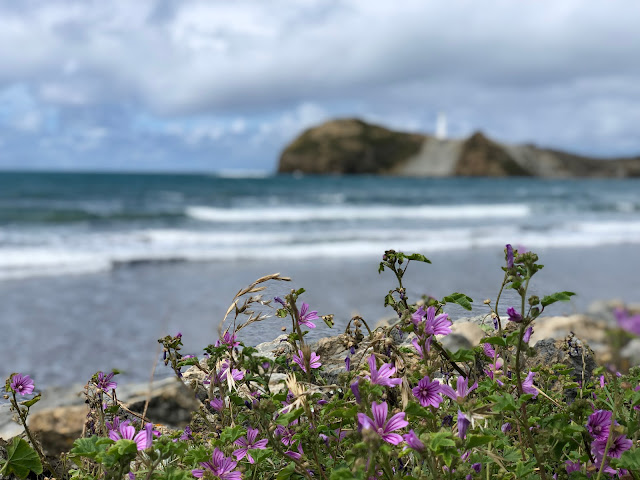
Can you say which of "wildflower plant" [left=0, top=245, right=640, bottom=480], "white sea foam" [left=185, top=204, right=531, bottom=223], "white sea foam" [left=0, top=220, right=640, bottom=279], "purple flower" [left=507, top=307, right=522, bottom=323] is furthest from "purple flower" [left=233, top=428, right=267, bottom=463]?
"white sea foam" [left=185, top=204, right=531, bottom=223]

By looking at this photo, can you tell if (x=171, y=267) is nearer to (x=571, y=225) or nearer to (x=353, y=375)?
(x=353, y=375)

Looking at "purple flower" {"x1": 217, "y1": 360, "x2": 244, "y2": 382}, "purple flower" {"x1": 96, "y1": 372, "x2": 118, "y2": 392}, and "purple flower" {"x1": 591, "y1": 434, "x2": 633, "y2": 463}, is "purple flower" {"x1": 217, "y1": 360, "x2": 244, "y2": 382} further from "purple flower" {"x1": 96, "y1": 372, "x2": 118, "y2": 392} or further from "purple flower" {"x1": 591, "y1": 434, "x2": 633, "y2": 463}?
"purple flower" {"x1": 591, "y1": 434, "x2": 633, "y2": 463}

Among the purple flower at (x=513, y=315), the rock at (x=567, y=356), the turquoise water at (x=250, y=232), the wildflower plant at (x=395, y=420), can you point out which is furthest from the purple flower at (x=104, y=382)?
the turquoise water at (x=250, y=232)

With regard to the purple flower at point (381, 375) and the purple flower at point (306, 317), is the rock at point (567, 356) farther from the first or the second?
the purple flower at point (381, 375)

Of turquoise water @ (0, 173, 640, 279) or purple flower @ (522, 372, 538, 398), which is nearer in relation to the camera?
purple flower @ (522, 372, 538, 398)

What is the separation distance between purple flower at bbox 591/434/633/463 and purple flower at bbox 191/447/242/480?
0.80 meters

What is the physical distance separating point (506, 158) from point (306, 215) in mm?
83443

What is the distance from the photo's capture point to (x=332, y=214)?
23922 mm

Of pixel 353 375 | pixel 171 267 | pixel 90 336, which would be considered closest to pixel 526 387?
pixel 353 375

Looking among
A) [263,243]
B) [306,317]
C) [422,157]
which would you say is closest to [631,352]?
[306,317]

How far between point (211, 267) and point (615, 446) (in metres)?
10.6

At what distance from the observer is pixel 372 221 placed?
70.9 ft

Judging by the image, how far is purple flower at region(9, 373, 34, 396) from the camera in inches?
61.7

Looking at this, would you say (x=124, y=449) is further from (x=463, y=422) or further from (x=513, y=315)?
(x=513, y=315)
